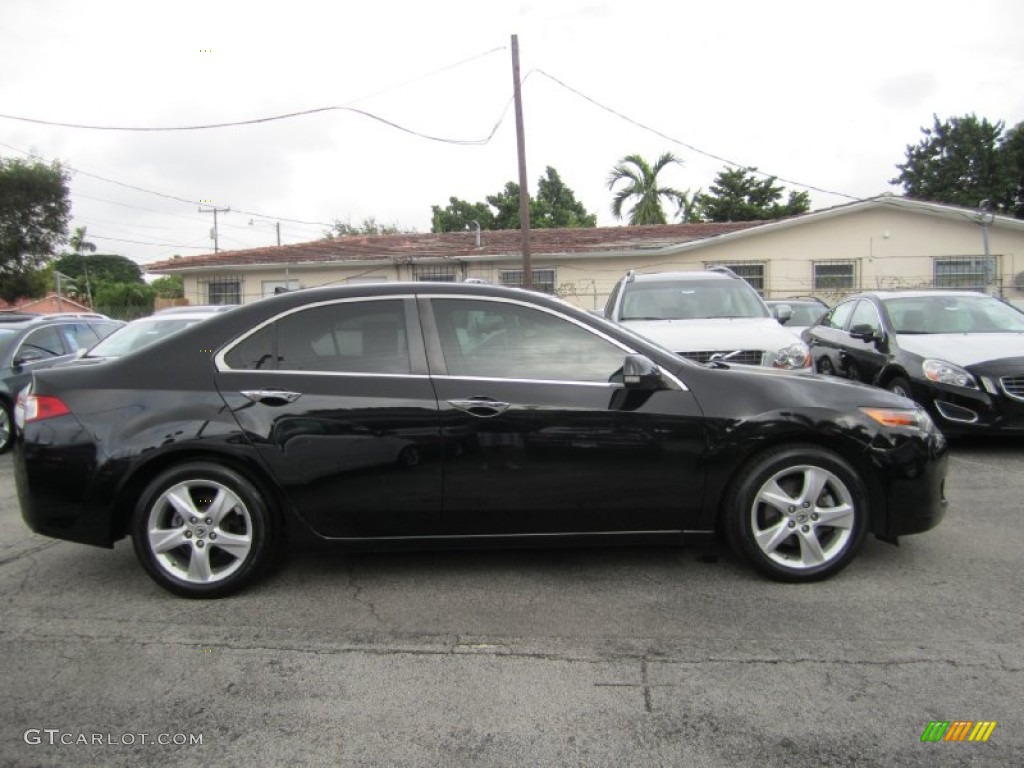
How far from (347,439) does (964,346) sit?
602 cm

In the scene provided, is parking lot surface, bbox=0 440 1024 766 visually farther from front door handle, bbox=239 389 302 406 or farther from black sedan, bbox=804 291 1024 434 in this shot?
black sedan, bbox=804 291 1024 434

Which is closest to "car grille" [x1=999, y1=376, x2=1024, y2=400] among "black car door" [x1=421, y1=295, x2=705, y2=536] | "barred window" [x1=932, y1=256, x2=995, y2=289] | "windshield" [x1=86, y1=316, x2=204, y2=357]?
"black car door" [x1=421, y1=295, x2=705, y2=536]

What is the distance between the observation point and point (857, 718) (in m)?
2.58

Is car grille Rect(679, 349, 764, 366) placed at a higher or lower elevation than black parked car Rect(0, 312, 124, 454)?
lower

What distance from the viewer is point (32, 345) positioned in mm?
8633

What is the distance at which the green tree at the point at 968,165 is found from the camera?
3397 cm

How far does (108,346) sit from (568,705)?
310 inches

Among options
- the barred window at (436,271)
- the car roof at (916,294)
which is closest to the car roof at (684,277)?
the car roof at (916,294)

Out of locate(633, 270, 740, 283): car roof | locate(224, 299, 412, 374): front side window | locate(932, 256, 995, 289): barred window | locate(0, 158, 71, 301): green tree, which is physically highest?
locate(0, 158, 71, 301): green tree

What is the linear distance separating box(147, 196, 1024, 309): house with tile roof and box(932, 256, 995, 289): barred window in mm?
26

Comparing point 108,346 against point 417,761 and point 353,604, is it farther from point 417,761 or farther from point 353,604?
point 417,761

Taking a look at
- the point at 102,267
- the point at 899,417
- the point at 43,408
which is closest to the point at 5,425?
the point at 43,408

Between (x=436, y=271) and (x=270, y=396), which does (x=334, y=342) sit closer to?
(x=270, y=396)

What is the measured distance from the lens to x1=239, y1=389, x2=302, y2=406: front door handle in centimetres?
365
